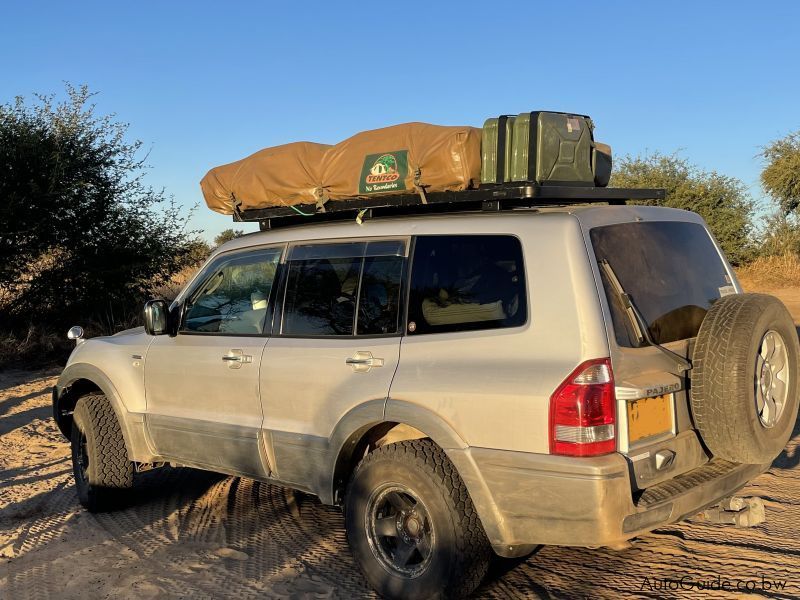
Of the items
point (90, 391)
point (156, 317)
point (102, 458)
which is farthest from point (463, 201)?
point (90, 391)

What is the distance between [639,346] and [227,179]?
3.05m

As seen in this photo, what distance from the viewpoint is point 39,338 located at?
1364 cm

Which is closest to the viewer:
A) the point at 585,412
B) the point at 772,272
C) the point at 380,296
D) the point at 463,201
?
the point at 585,412

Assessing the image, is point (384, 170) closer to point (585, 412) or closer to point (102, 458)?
point (585, 412)

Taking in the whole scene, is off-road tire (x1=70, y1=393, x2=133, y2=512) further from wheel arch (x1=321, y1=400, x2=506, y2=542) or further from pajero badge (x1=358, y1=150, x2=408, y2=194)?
pajero badge (x1=358, y1=150, x2=408, y2=194)

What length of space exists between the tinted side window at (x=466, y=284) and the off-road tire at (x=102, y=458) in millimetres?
2842

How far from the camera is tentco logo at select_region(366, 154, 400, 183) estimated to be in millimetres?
4160

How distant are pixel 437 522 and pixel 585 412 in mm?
918

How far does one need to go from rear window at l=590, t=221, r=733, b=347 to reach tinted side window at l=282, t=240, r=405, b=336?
3.64ft

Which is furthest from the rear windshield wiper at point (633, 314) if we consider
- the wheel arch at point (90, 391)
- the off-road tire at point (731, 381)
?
the wheel arch at point (90, 391)

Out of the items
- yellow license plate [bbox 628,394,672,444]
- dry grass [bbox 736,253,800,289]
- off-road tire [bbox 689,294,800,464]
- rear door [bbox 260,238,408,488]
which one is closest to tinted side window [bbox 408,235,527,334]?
rear door [bbox 260,238,408,488]

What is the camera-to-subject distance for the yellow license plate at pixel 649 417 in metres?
3.15

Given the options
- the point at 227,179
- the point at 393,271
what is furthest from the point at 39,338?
the point at 393,271

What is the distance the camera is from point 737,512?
361cm
